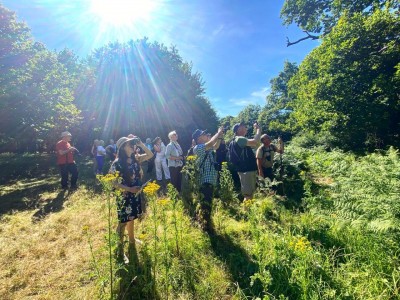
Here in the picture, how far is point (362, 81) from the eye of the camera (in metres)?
12.4

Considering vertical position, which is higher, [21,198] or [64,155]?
[64,155]

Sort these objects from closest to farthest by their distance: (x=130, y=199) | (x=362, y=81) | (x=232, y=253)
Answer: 1. (x=232, y=253)
2. (x=130, y=199)
3. (x=362, y=81)

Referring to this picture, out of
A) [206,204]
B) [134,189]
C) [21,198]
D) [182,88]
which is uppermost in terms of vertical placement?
[182,88]

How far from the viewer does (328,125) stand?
13.6m

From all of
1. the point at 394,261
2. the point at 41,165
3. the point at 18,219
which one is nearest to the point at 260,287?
the point at 394,261

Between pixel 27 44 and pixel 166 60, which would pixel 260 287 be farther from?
pixel 166 60

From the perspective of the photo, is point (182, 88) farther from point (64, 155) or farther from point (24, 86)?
point (64, 155)

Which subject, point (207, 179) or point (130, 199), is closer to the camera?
point (130, 199)

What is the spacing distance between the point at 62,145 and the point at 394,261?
31.5 feet

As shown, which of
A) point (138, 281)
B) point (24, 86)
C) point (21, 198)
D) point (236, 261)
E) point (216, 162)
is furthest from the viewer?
point (24, 86)

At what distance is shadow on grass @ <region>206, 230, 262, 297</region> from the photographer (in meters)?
3.29

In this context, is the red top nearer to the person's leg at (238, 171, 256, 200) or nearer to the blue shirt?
the blue shirt

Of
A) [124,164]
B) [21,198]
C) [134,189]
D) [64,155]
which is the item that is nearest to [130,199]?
[134,189]

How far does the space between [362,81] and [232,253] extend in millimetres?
12453
